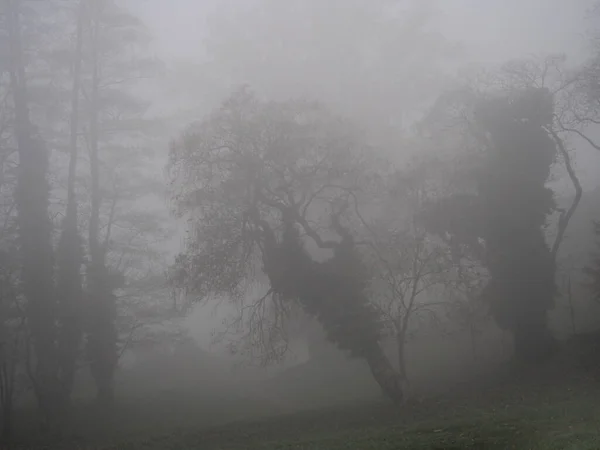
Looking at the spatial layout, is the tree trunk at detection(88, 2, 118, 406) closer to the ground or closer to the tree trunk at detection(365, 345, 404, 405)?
the ground

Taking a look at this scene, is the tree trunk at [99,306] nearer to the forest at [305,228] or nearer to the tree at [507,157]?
the forest at [305,228]

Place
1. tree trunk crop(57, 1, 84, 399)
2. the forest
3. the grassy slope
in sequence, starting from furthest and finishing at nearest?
tree trunk crop(57, 1, 84, 399), the forest, the grassy slope

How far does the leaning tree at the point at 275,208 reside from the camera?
64.2ft

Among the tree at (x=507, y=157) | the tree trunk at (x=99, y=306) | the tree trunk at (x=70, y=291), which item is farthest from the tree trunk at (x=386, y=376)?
the tree trunk at (x=70, y=291)

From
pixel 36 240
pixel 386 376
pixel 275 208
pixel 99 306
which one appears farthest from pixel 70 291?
pixel 386 376

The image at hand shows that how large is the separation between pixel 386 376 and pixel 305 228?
6115 mm

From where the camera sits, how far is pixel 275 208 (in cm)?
2181

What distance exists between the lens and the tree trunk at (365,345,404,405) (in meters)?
19.2

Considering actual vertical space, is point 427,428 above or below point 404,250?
below

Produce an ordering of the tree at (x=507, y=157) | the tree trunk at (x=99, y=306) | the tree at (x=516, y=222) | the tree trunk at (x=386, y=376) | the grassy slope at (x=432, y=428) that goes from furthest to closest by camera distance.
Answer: the tree trunk at (x=99, y=306) < the tree at (x=507, y=157) < the tree at (x=516, y=222) < the tree trunk at (x=386, y=376) < the grassy slope at (x=432, y=428)

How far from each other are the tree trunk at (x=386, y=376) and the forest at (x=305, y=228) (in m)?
0.07

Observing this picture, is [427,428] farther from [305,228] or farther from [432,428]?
[305,228]

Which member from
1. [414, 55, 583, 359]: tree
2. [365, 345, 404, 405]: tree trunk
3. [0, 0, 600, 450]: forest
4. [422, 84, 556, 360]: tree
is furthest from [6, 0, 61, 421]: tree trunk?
[422, 84, 556, 360]: tree

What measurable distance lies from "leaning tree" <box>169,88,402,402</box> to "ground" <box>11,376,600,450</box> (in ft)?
7.49
